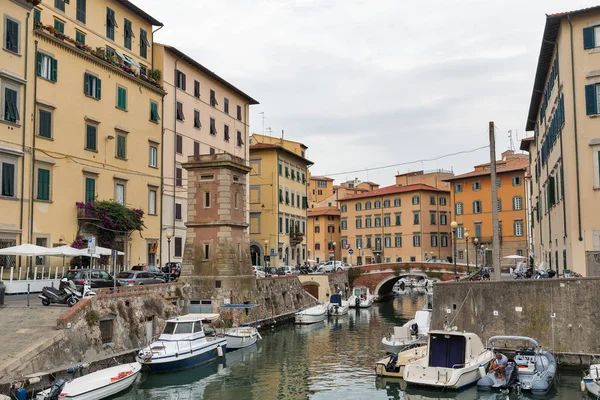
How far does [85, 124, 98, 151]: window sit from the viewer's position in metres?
40.2

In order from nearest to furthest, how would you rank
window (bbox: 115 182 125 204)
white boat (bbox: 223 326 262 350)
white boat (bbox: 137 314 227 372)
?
white boat (bbox: 137 314 227 372) < white boat (bbox: 223 326 262 350) < window (bbox: 115 182 125 204)

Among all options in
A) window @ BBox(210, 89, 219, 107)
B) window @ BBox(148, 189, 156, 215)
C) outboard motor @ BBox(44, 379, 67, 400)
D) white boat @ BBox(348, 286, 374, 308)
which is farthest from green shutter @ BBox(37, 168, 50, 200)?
white boat @ BBox(348, 286, 374, 308)

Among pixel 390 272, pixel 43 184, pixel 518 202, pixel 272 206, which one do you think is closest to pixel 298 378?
pixel 43 184

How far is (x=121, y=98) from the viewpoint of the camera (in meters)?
44.1

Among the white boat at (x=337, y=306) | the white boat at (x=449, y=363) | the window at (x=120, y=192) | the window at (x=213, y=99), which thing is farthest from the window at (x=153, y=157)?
the white boat at (x=449, y=363)

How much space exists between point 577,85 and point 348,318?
97.9ft

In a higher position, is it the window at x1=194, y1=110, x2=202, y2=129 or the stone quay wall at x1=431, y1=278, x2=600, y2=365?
the window at x1=194, y1=110, x2=202, y2=129

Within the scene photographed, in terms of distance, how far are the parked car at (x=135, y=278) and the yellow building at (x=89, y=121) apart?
5205 millimetres

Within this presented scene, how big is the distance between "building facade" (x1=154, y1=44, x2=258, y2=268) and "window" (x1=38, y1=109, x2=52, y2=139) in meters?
12.9

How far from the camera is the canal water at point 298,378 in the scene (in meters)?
23.6

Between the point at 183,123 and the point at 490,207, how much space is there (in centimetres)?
4550

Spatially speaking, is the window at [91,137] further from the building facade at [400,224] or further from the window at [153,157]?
the building facade at [400,224]

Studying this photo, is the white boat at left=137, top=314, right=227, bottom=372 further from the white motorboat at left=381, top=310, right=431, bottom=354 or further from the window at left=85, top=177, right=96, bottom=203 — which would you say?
the window at left=85, top=177, right=96, bottom=203

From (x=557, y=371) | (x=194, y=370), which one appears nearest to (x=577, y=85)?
(x=557, y=371)
